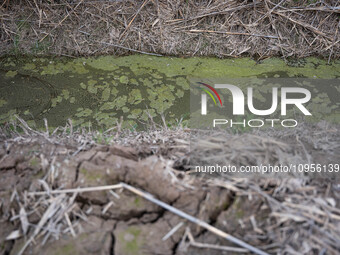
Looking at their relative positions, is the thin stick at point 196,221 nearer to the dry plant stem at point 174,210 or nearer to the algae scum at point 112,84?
the dry plant stem at point 174,210

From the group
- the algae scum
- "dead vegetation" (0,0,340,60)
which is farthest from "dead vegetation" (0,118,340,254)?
"dead vegetation" (0,0,340,60)

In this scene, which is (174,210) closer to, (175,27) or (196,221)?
(196,221)

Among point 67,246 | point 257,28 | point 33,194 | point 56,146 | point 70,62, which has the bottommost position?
point 67,246

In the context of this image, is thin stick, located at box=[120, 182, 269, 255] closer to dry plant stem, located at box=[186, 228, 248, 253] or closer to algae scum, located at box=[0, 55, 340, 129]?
dry plant stem, located at box=[186, 228, 248, 253]

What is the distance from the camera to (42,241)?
4.50 feet

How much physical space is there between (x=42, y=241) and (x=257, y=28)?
10.4 feet

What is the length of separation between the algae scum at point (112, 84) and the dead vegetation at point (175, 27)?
6.5 inches

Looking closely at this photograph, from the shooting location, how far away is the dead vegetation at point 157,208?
1.30 metres

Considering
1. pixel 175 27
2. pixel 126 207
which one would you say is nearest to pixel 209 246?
pixel 126 207

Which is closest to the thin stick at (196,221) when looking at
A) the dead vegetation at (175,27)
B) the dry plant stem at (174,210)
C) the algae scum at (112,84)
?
the dry plant stem at (174,210)

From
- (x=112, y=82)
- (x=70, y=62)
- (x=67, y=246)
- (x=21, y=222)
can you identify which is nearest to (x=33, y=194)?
(x=21, y=222)

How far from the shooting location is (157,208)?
1.45 m

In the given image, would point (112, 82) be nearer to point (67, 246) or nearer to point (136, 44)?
point (136, 44)

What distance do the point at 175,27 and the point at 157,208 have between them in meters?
2.61
